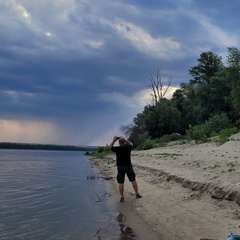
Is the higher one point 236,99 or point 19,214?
point 236,99

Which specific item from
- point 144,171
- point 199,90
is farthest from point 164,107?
point 144,171

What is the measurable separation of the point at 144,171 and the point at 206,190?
930cm

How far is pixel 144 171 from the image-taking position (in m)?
20.3

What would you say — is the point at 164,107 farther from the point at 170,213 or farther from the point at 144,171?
the point at 170,213

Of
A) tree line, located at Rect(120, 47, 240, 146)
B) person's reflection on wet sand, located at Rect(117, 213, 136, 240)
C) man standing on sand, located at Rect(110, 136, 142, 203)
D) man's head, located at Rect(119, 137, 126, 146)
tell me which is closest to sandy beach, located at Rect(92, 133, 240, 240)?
person's reflection on wet sand, located at Rect(117, 213, 136, 240)

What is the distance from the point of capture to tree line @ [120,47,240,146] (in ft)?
141

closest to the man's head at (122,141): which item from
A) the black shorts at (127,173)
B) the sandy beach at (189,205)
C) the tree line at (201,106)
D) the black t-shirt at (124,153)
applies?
the black t-shirt at (124,153)

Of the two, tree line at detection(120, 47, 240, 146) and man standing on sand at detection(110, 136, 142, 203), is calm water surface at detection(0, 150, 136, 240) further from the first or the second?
tree line at detection(120, 47, 240, 146)

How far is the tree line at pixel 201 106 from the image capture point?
1688 inches

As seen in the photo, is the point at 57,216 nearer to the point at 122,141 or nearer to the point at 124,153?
the point at 124,153

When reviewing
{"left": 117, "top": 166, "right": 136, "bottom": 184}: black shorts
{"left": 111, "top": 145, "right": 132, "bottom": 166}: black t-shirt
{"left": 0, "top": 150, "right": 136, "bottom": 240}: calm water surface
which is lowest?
{"left": 0, "top": 150, "right": 136, "bottom": 240}: calm water surface

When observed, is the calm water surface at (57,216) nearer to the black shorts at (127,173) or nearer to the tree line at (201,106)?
the black shorts at (127,173)

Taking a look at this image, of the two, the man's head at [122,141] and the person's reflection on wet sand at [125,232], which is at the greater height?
the man's head at [122,141]

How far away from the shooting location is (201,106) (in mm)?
55406
